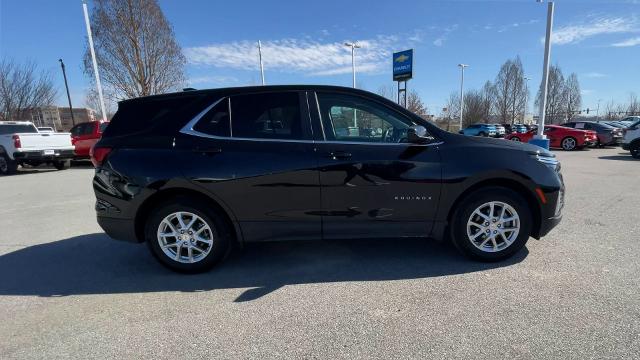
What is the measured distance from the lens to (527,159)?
11.3 feet

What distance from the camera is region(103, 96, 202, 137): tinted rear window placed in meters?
3.48

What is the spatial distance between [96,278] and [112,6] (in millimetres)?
24751

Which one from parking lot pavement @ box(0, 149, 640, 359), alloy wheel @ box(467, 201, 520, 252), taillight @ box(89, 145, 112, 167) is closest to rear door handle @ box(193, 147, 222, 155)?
taillight @ box(89, 145, 112, 167)

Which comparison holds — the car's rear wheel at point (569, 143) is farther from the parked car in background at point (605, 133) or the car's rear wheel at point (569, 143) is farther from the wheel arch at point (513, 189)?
the wheel arch at point (513, 189)

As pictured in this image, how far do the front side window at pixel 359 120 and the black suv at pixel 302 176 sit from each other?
0.01 meters

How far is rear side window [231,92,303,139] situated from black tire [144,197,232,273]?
835mm

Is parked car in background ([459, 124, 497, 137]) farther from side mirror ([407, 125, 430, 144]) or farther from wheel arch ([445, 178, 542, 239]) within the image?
side mirror ([407, 125, 430, 144])

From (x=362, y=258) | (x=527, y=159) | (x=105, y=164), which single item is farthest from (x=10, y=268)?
(x=527, y=159)

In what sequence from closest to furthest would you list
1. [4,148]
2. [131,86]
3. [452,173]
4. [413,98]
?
[452,173], [4,148], [131,86], [413,98]

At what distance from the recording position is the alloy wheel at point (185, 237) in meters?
3.49

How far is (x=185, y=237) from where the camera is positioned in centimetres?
351

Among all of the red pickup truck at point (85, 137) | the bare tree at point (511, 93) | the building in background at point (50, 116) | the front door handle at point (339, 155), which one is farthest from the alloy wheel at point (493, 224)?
the bare tree at point (511, 93)

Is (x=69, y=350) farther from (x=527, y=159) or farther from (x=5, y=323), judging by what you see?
(x=527, y=159)

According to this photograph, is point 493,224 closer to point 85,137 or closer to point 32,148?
point 32,148
